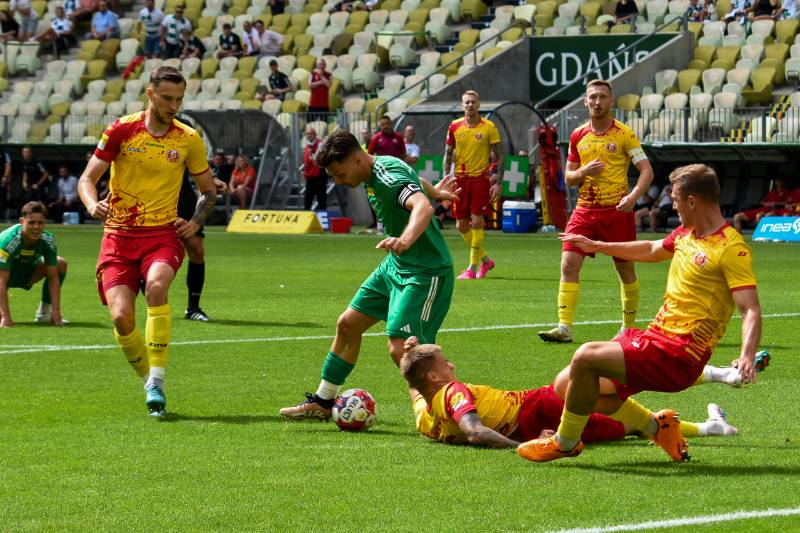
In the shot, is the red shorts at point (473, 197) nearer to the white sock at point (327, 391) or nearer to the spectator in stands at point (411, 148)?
the spectator in stands at point (411, 148)

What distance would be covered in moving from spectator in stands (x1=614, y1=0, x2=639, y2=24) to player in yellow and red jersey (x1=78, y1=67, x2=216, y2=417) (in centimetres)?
2548

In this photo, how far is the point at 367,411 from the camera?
327 inches

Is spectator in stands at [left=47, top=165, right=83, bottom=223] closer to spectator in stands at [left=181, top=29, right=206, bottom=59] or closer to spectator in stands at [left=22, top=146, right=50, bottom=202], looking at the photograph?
spectator in stands at [left=22, top=146, right=50, bottom=202]

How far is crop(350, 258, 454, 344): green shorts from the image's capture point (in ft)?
27.0

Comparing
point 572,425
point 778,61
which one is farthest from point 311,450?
point 778,61

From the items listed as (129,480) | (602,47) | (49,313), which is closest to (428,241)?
(129,480)

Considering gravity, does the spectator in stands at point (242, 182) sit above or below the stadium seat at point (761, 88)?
below

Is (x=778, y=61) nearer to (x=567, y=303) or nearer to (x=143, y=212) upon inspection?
(x=567, y=303)

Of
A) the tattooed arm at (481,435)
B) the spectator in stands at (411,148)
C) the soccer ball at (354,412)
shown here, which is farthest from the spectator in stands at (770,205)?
the tattooed arm at (481,435)

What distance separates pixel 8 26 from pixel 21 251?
3147cm

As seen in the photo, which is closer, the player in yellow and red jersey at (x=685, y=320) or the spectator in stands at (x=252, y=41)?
the player in yellow and red jersey at (x=685, y=320)

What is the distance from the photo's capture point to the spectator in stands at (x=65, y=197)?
1400 inches

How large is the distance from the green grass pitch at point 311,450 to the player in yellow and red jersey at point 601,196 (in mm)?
453

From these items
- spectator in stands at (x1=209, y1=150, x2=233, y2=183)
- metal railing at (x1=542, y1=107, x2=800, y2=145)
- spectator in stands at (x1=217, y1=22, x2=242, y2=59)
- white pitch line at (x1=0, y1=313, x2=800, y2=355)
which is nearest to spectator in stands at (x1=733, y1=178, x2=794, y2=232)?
metal railing at (x1=542, y1=107, x2=800, y2=145)
